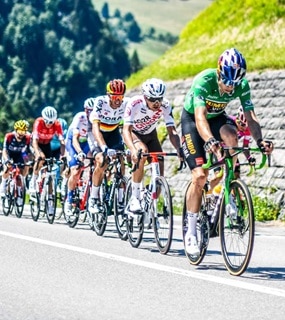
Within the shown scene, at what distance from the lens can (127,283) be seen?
8055mm

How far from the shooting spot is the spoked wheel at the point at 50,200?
51.8ft

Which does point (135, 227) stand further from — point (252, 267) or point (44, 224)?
point (44, 224)

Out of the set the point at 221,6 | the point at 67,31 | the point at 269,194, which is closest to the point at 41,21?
the point at 67,31

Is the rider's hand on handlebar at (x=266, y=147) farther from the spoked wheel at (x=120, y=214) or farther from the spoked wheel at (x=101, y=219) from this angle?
the spoked wheel at (x=101, y=219)

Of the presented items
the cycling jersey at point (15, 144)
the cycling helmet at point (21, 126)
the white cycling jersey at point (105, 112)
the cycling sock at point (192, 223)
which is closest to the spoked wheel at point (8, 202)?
the cycling jersey at point (15, 144)

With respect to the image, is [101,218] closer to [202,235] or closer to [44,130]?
[202,235]

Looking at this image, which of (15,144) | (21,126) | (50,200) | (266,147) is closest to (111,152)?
(266,147)

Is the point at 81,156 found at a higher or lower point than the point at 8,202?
higher

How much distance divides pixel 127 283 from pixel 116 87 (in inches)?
186

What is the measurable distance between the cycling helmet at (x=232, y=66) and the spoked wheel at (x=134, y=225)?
2.75 meters

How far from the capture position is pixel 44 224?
49.8 ft

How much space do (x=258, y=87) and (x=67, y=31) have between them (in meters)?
178

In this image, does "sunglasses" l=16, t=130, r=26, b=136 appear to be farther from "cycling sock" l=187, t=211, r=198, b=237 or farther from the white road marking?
"cycling sock" l=187, t=211, r=198, b=237

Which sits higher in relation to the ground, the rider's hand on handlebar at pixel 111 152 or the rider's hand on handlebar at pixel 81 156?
the rider's hand on handlebar at pixel 81 156
